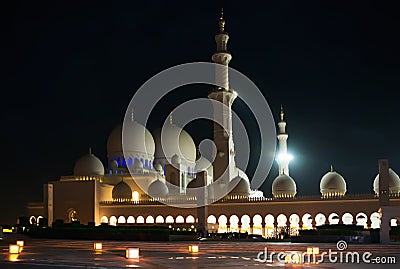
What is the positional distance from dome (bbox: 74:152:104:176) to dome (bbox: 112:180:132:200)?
2.50 m

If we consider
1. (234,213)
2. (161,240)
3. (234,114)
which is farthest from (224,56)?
(161,240)

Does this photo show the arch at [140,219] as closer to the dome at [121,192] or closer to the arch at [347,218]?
the dome at [121,192]

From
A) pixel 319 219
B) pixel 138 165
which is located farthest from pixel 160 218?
pixel 319 219

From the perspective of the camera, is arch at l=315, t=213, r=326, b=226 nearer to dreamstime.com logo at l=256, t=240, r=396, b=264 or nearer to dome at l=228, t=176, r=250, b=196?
dome at l=228, t=176, r=250, b=196

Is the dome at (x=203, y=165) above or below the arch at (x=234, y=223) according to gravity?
above

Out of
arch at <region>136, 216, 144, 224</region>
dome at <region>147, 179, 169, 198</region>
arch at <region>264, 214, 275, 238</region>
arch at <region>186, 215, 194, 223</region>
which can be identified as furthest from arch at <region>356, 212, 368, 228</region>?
arch at <region>136, 216, 144, 224</region>

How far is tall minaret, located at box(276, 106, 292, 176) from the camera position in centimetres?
3741

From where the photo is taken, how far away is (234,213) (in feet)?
101

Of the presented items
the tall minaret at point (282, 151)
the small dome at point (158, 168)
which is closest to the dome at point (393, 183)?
the tall minaret at point (282, 151)

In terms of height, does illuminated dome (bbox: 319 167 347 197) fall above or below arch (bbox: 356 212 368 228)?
above

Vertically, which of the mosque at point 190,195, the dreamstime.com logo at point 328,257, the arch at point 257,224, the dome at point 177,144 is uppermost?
the dome at point 177,144

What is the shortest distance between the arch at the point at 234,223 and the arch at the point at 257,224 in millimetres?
954

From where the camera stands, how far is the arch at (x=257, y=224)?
1198 inches

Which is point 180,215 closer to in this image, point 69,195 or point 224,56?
point 69,195
